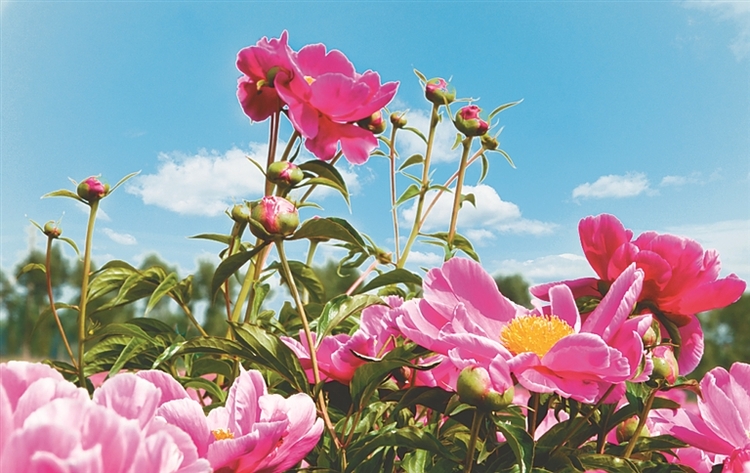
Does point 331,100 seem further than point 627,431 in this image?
Yes

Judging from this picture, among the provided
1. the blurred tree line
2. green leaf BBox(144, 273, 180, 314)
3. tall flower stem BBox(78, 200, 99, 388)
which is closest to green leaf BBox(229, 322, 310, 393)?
green leaf BBox(144, 273, 180, 314)

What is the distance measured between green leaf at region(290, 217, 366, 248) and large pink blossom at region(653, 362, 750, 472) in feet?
1.16

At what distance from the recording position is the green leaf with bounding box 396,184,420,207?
1025 millimetres

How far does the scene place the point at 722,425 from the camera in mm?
617

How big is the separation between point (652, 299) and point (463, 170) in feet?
1.47

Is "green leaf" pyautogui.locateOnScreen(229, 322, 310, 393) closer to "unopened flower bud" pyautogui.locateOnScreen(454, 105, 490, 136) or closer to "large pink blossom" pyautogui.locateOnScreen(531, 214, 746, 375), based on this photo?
"large pink blossom" pyautogui.locateOnScreen(531, 214, 746, 375)

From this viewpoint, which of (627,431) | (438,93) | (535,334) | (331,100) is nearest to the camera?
(535,334)

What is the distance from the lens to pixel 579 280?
70 cm

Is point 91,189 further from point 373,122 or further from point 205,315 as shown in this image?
point 205,315

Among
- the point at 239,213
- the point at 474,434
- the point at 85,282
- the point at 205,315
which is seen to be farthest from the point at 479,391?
the point at 205,315

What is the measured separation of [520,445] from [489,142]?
2.24 ft

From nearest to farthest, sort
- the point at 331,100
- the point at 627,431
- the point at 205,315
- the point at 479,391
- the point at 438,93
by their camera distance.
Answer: the point at 479,391 → the point at 627,431 → the point at 331,100 → the point at 438,93 → the point at 205,315

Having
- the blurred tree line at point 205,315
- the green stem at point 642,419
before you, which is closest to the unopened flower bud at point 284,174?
the green stem at point 642,419

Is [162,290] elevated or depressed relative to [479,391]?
elevated
